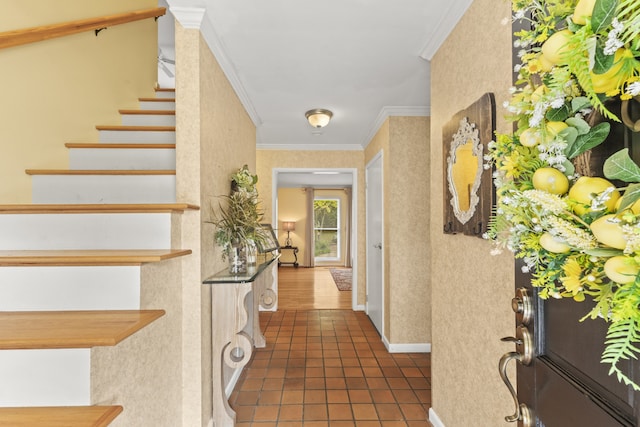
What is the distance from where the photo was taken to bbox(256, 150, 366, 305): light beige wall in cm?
469

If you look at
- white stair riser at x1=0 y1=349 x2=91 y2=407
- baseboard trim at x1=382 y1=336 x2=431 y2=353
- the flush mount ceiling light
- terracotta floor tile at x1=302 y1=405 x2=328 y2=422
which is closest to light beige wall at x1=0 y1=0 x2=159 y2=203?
white stair riser at x1=0 y1=349 x2=91 y2=407

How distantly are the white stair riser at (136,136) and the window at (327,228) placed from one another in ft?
25.0

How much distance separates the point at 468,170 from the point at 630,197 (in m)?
1.20

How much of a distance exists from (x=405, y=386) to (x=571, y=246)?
242 cm

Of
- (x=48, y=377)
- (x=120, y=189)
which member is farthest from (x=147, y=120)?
(x=48, y=377)

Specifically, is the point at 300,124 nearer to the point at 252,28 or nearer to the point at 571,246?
the point at 252,28

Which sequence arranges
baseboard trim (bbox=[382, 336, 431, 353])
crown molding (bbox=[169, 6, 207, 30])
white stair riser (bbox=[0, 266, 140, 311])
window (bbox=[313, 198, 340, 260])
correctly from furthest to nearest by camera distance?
window (bbox=[313, 198, 340, 260])
baseboard trim (bbox=[382, 336, 431, 353])
crown molding (bbox=[169, 6, 207, 30])
white stair riser (bbox=[0, 266, 140, 311])

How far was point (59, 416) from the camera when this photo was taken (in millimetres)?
968

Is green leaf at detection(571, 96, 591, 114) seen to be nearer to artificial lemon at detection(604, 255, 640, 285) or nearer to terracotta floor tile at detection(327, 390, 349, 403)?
artificial lemon at detection(604, 255, 640, 285)

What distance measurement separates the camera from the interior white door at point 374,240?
384 centimetres

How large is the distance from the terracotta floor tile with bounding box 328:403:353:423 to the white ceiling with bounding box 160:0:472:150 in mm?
2398

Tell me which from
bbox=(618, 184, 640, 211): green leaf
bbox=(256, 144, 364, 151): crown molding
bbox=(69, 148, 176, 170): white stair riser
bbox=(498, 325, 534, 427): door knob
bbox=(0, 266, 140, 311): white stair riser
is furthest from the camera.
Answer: bbox=(256, 144, 364, 151): crown molding

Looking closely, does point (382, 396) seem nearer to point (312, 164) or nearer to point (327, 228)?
point (312, 164)

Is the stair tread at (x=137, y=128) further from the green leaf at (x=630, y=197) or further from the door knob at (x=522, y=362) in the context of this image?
the green leaf at (x=630, y=197)
